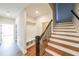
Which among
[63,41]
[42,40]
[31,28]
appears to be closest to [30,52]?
[42,40]

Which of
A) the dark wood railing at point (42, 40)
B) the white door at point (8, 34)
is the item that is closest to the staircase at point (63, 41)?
the dark wood railing at point (42, 40)

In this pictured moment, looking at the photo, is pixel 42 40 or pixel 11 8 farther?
pixel 42 40

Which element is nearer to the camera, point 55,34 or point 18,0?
point 18,0

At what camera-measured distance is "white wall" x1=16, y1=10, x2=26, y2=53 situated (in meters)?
1.84

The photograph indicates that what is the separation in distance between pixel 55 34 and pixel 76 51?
16.6 inches

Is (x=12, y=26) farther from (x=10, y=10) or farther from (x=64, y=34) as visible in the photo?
(x=64, y=34)

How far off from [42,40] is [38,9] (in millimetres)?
507

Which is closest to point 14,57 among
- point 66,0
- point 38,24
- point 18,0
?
point 38,24

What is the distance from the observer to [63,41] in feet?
6.11

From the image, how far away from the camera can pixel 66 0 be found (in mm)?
1771

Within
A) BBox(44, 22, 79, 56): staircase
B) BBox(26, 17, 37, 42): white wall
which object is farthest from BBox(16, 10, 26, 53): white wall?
BBox(44, 22, 79, 56): staircase

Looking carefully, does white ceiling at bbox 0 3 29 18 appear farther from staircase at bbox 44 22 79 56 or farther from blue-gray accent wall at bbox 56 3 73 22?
staircase at bbox 44 22 79 56

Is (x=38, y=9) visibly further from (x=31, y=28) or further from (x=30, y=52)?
(x=30, y=52)

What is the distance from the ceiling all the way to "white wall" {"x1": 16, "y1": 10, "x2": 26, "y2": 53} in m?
0.10
